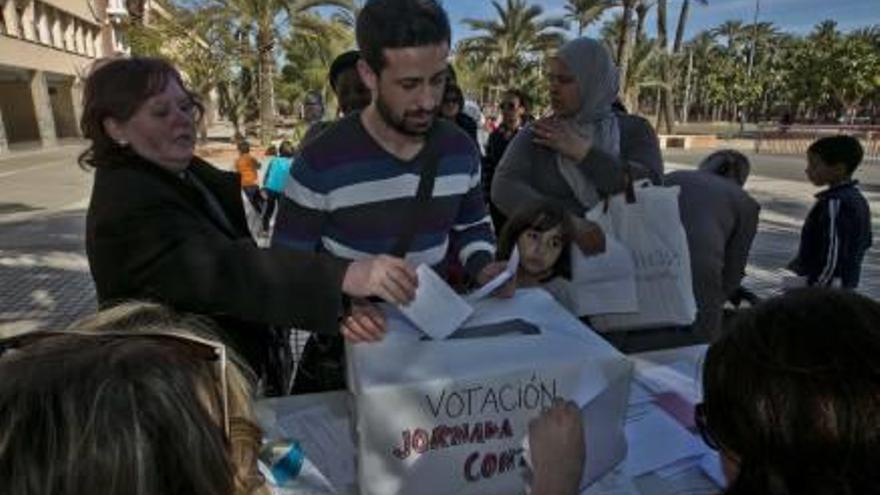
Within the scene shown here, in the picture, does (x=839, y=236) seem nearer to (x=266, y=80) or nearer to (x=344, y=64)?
(x=344, y=64)

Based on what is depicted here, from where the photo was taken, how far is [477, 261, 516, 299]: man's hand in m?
1.46

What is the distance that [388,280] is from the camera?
4.10 feet

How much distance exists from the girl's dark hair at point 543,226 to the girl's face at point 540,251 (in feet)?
0.04

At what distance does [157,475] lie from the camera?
74 centimetres

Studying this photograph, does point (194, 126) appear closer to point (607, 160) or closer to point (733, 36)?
point (607, 160)

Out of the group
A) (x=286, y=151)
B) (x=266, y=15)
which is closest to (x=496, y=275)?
(x=286, y=151)

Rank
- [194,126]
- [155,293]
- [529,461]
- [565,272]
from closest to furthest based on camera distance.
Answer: [529,461]
[155,293]
[194,126]
[565,272]

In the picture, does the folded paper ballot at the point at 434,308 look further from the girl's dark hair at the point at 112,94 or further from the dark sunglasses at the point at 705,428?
the girl's dark hair at the point at 112,94

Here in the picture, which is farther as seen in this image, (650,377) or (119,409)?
(650,377)

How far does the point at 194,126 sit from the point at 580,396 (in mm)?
1156

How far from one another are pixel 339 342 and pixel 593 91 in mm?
1329

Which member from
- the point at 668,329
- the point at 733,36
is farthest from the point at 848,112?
the point at 668,329

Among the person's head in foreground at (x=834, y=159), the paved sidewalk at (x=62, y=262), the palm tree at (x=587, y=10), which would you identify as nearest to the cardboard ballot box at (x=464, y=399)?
the person's head in foreground at (x=834, y=159)

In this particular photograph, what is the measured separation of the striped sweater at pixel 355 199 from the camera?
5.66ft
